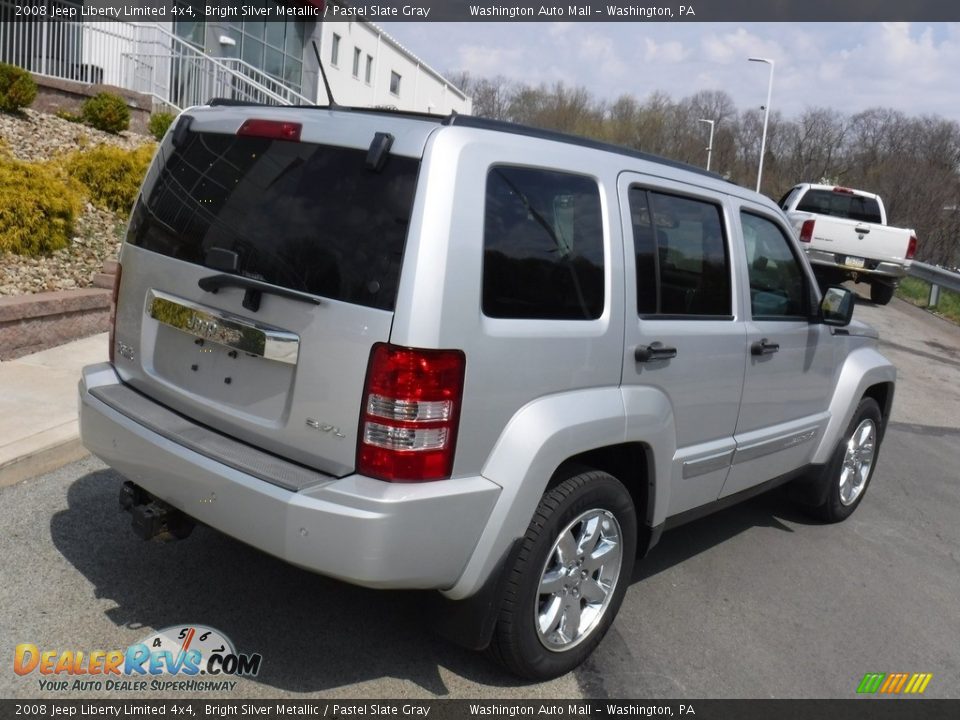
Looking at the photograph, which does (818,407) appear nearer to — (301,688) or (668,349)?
(668,349)

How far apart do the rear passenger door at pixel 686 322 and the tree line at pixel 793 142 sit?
41057 millimetres

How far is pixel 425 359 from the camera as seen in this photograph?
2.76 m

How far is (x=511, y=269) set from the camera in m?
3.02

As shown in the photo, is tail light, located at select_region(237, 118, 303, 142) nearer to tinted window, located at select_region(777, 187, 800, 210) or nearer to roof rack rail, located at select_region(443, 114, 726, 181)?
roof rack rail, located at select_region(443, 114, 726, 181)

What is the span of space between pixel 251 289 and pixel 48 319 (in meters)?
4.68

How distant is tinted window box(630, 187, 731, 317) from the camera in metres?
3.58

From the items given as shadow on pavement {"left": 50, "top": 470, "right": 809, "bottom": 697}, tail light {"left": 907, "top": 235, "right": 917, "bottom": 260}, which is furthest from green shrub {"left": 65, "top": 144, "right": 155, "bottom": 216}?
tail light {"left": 907, "top": 235, "right": 917, "bottom": 260}

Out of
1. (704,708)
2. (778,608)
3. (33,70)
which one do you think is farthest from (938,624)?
(33,70)

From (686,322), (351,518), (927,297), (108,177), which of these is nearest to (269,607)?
(351,518)

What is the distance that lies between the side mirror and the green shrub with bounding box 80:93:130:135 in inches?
406

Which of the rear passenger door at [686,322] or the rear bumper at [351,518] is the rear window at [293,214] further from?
the rear passenger door at [686,322]

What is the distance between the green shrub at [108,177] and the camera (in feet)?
30.9

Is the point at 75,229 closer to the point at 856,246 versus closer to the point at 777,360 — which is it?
the point at 777,360

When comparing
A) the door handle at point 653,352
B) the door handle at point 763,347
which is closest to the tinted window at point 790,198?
the door handle at point 763,347
